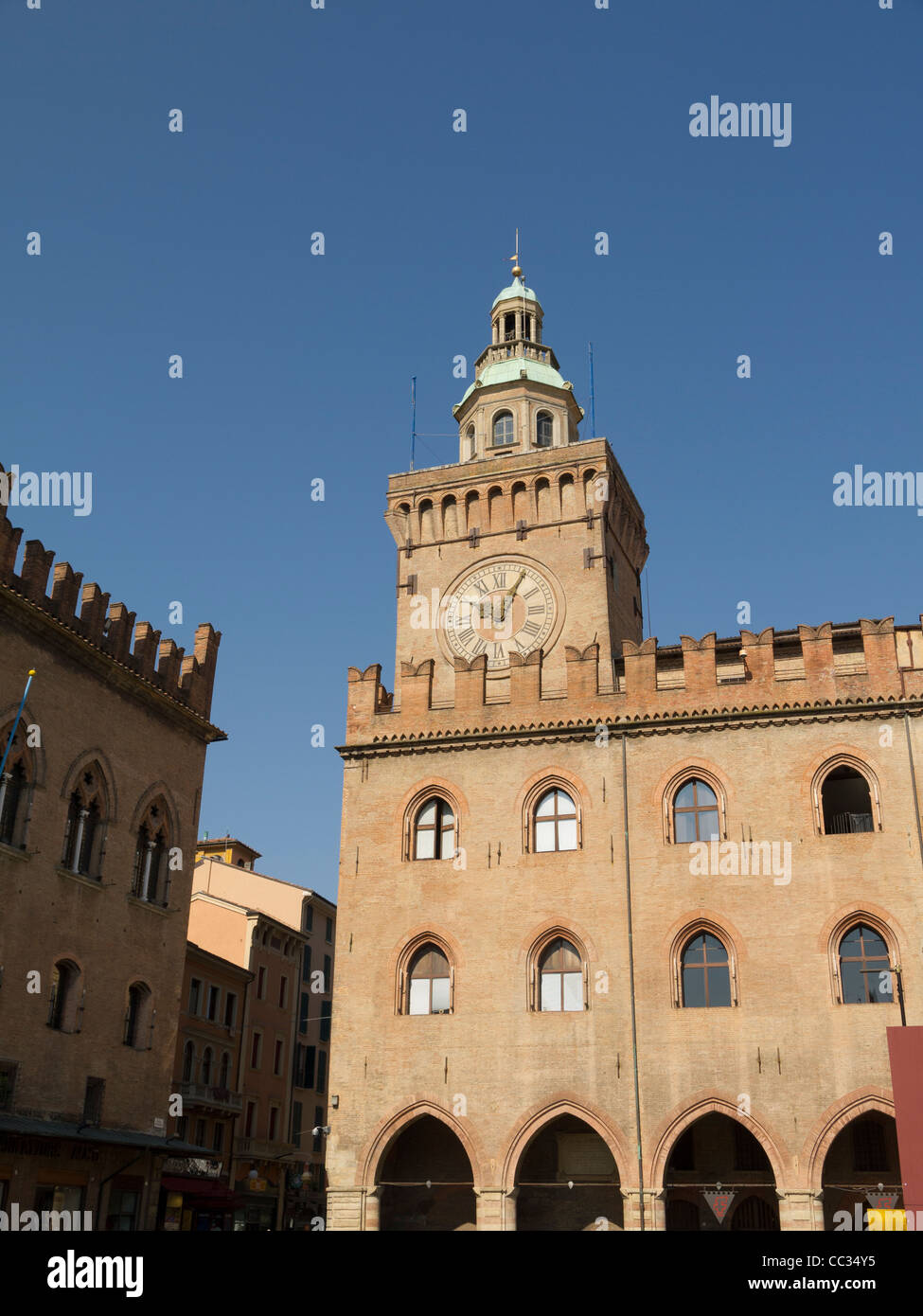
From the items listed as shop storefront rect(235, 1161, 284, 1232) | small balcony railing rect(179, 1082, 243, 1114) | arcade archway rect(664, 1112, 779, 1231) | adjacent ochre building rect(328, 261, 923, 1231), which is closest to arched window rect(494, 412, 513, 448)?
adjacent ochre building rect(328, 261, 923, 1231)

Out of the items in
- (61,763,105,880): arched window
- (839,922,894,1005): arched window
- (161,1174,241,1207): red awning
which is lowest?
(161,1174,241,1207): red awning

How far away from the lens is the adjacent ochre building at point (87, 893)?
2447cm

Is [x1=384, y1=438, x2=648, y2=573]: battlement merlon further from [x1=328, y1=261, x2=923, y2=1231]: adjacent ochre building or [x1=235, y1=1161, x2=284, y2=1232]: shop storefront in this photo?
[x1=235, y1=1161, x2=284, y2=1232]: shop storefront

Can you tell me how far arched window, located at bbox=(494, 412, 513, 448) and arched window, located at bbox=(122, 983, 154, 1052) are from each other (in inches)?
802

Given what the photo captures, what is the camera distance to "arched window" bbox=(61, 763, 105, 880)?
2680 centimetres

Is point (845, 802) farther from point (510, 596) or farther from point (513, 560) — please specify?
point (513, 560)

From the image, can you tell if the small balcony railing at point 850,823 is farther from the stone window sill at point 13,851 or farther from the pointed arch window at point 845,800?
the stone window sill at point 13,851

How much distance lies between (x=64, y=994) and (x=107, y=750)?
561cm

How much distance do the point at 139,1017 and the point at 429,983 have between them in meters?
7.19

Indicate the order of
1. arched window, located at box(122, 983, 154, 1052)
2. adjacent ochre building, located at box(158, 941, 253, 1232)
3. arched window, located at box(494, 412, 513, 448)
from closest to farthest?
1. arched window, located at box(122, 983, 154, 1052)
2. arched window, located at box(494, 412, 513, 448)
3. adjacent ochre building, located at box(158, 941, 253, 1232)

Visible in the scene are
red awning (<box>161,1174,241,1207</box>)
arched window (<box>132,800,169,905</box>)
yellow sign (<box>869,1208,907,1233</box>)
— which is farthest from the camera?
red awning (<box>161,1174,241,1207</box>)

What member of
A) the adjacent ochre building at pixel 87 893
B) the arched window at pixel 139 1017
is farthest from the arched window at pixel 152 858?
the arched window at pixel 139 1017
